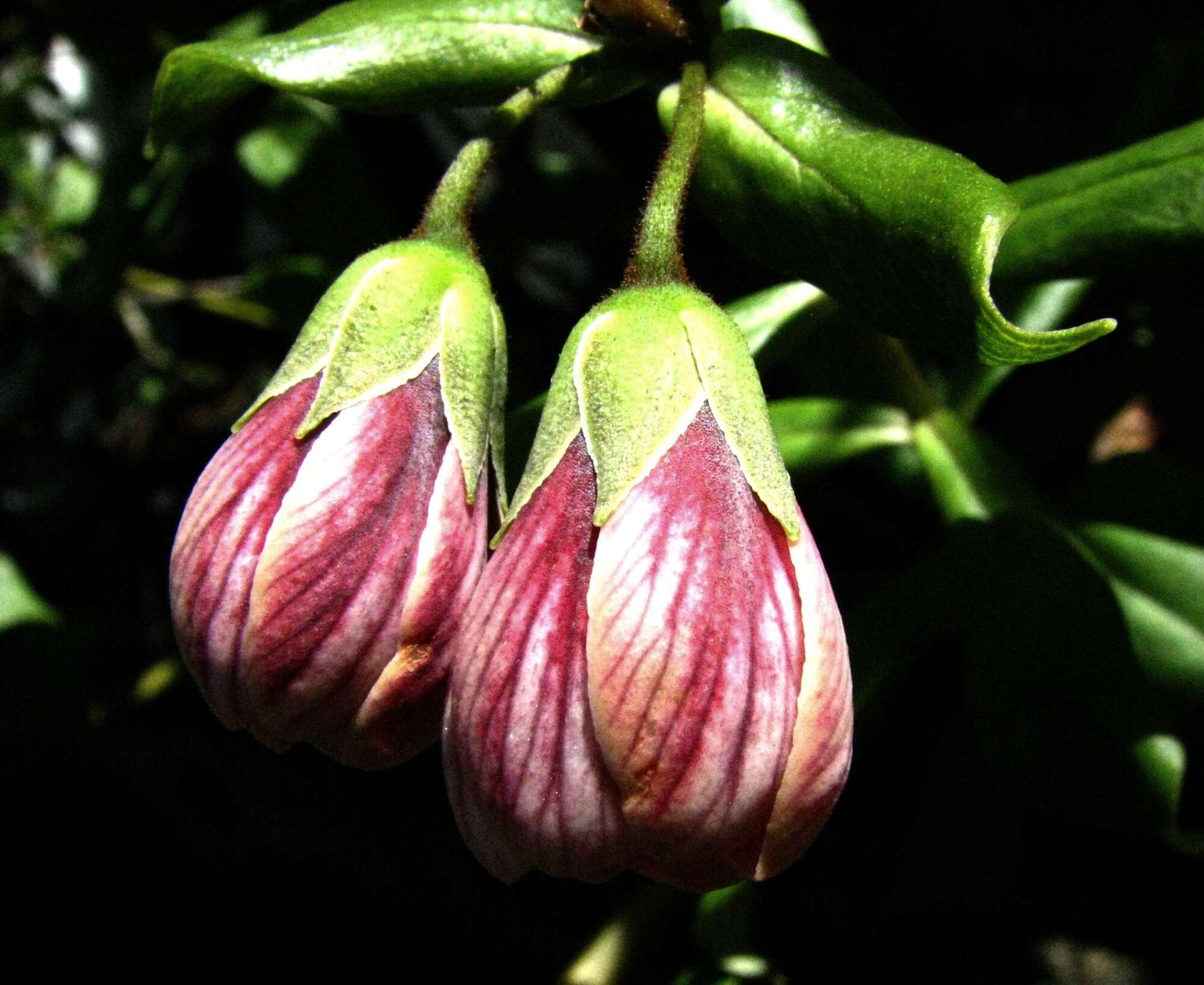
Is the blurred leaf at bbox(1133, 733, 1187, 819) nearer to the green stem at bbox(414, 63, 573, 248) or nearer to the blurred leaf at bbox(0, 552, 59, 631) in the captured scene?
Result: the green stem at bbox(414, 63, 573, 248)

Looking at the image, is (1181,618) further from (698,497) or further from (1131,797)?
(698,497)

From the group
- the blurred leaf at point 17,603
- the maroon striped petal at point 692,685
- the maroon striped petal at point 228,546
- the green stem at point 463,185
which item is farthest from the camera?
the blurred leaf at point 17,603

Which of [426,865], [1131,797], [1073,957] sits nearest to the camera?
[1131,797]

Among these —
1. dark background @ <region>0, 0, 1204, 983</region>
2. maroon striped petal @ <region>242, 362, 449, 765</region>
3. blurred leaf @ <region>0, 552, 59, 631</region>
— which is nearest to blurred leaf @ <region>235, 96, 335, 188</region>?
dark background @ <region>0, 0, 1204, 983</region>

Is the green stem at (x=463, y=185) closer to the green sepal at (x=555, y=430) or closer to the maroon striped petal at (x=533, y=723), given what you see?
the green sepal at (x=555, y=430)

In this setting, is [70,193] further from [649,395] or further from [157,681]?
[649,395]

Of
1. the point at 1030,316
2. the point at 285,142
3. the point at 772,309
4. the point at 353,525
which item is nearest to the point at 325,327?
the point at 353,525

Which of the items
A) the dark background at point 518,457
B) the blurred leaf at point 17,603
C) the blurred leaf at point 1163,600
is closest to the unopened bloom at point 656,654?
the dark background at point 518,457

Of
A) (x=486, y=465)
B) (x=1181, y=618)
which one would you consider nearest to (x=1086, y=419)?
(x=1181, y=618)
